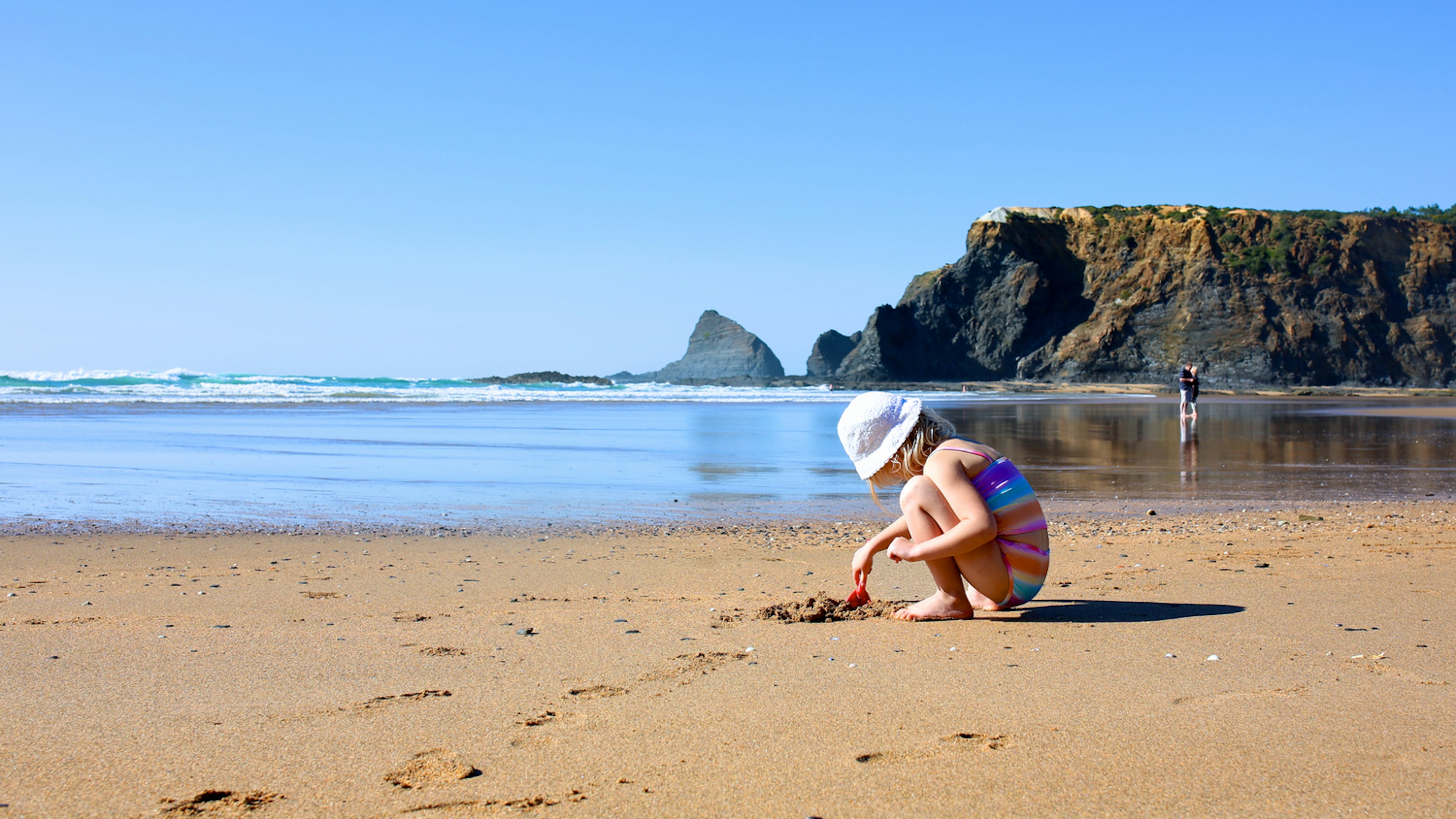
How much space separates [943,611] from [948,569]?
163 millimetres

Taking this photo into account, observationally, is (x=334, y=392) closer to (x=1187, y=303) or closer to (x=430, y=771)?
(x=430, y=771)

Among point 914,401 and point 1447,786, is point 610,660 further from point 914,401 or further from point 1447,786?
point 1447,786

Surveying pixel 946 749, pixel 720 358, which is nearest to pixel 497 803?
pixel 946 749

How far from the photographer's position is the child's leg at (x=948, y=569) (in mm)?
3629

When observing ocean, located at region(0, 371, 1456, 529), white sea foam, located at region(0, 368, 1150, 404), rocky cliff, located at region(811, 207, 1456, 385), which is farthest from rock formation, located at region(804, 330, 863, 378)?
ocean, located at region(0, 371, 1456, 529)

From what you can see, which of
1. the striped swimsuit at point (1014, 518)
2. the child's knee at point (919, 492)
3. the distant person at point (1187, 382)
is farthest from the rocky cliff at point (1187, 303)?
the child's knee at point (919, 492)

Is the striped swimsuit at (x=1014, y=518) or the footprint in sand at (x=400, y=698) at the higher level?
→ the striped swimsuit at (x=1014, y=518)

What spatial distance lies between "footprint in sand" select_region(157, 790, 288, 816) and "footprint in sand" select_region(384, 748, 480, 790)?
0.78 feet

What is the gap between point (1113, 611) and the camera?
158 inches

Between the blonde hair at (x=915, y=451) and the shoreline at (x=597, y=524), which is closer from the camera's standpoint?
the blonde hair at (x=915, y=451)

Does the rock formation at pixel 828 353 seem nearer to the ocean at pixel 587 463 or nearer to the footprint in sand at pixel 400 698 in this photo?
the ocean at pixel 587 463

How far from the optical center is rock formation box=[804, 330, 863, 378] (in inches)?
4067

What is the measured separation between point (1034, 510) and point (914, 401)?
0.63 m

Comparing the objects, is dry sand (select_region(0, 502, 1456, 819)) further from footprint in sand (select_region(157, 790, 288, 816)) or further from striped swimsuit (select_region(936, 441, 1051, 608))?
striped swimsuit (select_region(936, 441, 1051, 608))
